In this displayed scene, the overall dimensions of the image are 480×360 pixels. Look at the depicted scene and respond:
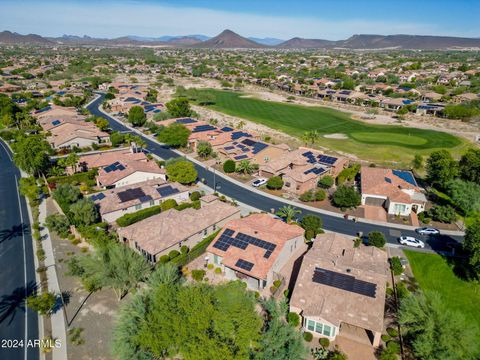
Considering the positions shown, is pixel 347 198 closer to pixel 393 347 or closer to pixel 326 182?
pixel 326 182

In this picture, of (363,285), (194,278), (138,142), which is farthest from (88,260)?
(138,142)

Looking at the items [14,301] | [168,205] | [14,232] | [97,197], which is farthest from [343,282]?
[14,232]

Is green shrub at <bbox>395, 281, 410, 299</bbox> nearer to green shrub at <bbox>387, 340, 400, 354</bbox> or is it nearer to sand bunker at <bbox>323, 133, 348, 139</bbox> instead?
green shrub at <bbox>387, 340, 400, 354</bbox>

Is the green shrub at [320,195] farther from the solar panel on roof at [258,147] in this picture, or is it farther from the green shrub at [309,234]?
the solar panel on roof at [258,147]

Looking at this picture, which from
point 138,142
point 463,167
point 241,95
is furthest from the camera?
point 241,95

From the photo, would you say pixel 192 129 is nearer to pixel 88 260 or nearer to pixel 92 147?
pixel 92 147

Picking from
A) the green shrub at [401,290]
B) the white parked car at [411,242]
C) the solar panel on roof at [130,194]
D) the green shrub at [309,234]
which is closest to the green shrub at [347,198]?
the white parked car at [411,242]
